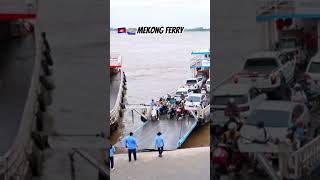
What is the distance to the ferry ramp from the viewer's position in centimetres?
519

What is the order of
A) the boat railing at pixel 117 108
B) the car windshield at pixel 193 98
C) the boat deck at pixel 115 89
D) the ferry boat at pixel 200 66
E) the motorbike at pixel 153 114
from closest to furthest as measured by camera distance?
the boat railing at pixel 117 108 → the boat deck at pixel 115 89 → the motorbike at pixel 153 114 → the car windshield at pixel 193 98 → the ferry boat at pixel 200 66

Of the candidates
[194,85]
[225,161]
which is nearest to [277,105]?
[225,161]

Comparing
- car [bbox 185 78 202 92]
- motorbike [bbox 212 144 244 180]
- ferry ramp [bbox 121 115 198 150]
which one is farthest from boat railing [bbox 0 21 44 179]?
car [bbox 185 78 202 92]

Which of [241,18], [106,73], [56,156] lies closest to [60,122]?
[56,156]

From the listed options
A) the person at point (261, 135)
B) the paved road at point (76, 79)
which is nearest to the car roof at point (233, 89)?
the person at point (261, 135)

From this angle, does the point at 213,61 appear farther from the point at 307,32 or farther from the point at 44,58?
the point at 44,58

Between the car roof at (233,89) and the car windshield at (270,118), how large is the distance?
0.16m

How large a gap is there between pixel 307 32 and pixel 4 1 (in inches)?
71.6

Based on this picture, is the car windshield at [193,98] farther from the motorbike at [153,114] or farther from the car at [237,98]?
the car at [237,98]

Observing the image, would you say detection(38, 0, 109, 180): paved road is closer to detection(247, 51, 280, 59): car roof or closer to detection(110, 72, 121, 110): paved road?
detection(247, 51, 280, 59): car roof

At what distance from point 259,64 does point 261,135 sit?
0.44m

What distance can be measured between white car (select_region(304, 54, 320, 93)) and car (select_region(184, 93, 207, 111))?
369cm

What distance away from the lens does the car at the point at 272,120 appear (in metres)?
3.11

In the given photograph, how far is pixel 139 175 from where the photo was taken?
389 cm
